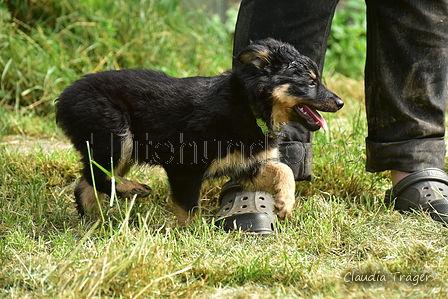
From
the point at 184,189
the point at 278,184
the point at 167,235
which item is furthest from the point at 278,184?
the point at 167,235

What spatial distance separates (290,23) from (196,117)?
2.65ft

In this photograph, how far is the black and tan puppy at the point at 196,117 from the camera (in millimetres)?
3002

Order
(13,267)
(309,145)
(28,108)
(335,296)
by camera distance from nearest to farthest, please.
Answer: (335,296), (13,267), (309,145), (28,108)

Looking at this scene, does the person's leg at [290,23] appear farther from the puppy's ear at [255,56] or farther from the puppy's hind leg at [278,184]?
the puppy's hind leg at [278,184]

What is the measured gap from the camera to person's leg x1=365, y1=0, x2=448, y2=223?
3193 mm

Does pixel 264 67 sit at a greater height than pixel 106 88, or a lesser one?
greater

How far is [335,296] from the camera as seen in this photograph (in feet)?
6.82

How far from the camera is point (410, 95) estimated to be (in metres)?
3.29

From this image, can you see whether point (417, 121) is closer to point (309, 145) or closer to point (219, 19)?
point (309, 145)

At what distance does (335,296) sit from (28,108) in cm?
A: 427

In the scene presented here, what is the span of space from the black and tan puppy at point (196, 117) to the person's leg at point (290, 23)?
189 mm

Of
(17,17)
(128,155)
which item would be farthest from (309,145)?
(17,17)

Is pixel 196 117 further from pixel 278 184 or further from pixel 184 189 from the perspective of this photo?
pixel 278 184

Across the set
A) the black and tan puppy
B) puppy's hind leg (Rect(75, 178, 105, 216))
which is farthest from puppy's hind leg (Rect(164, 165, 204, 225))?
puppy's hind leg (Rect(75, 178, 105, 216))
